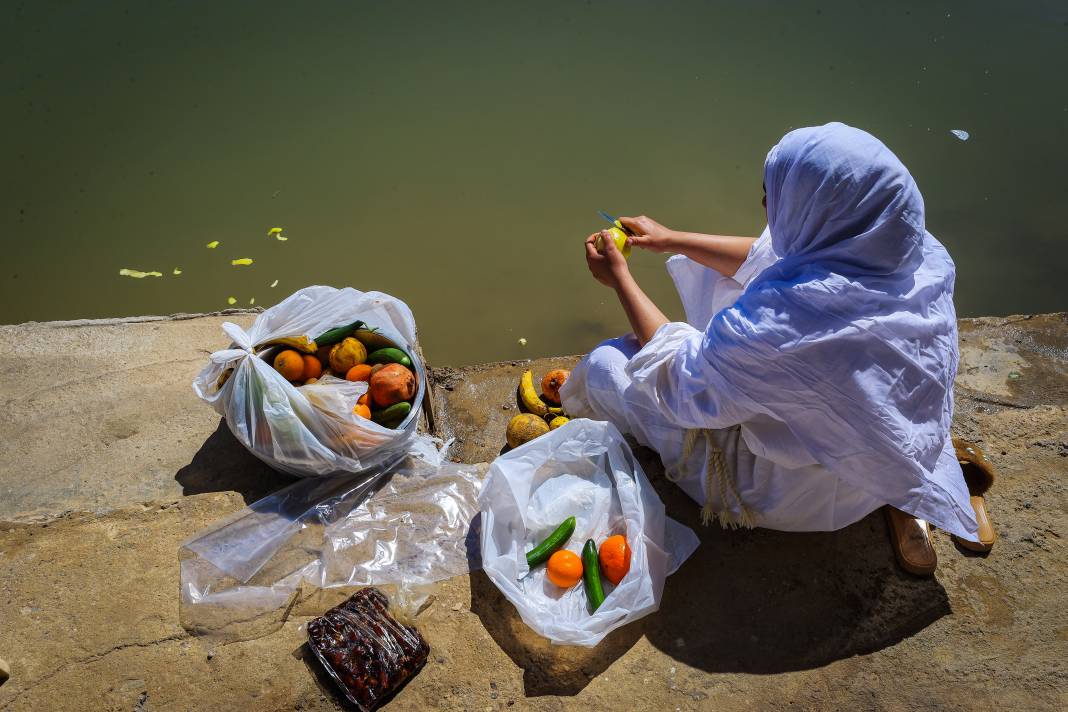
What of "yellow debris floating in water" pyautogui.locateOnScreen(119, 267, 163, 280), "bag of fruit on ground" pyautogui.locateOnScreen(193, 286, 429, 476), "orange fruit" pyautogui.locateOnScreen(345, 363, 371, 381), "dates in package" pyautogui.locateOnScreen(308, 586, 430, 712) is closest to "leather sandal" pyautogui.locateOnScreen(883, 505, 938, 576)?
"dates in package" pyautogui.locateOnScreen(308, 586, 430, 712)

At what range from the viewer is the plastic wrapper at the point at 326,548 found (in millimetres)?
2611

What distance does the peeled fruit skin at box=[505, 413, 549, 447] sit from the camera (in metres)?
3.46

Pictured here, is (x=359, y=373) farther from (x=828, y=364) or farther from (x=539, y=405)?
(x=828, y=364)

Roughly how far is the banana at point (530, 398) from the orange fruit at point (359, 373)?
904mm

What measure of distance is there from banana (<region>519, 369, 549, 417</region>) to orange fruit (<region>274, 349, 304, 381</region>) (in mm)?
1171

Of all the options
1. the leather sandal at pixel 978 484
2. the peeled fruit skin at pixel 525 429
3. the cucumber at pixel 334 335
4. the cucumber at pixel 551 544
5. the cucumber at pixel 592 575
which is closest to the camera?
the cucumber at pixel 592 575

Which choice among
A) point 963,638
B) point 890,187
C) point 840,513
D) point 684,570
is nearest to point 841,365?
point 890,187

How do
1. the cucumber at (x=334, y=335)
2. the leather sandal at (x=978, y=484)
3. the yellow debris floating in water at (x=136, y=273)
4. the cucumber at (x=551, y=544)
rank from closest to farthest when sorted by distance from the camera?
1. the cucumber at (x=551, y=544)
2. the leather sandal at (x=978, y=484)
3. the cucumber at (x=334, y=335)
4. the yellow debris floating in water at (x=136, y=273)

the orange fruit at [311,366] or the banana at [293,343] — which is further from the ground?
the banana at [293,343]

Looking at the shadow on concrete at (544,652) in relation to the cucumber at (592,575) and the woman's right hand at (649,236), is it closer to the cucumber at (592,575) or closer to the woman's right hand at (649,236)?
the cucumber at (592,575)

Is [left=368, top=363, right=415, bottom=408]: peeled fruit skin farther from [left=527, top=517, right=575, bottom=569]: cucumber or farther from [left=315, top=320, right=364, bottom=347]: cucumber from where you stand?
[left=527, top=517, right=575, bottom=569]: cucumber

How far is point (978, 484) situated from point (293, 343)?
8.97ft

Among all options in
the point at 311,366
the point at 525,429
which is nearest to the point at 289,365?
the point at 311,366

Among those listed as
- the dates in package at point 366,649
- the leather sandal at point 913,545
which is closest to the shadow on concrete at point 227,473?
the dates in package at point 366,649
